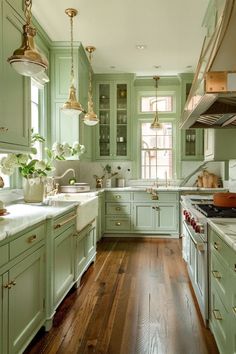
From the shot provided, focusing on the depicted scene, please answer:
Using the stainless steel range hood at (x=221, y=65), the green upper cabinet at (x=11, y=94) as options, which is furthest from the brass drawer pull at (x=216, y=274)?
the green upper cabinet at (x=11, y=94)

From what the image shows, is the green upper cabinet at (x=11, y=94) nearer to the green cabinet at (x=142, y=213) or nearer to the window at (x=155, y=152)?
the green cabinet at (x=142, y=213)

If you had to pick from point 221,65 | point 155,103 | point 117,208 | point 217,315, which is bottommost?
point 217,315

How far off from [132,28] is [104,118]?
85.3 inches

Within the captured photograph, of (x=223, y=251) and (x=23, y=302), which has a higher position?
(x=223, y=251)

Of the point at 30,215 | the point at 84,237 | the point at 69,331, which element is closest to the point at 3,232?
the point at 30,215

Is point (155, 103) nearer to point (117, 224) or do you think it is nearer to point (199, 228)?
point (117, 224)

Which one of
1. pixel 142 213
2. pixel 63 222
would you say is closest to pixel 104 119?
pixel 142 213

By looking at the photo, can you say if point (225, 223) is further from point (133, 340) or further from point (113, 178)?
point (113, 178)

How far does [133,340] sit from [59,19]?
3474 millimetres

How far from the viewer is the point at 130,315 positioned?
262 centimetres

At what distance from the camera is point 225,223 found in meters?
2.07

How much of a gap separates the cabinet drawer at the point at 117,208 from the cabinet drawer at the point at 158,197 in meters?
0.24

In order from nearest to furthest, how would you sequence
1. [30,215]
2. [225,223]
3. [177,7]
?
[225,223] < [30,215] < [177,7]

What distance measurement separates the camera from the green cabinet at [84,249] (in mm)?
3210
